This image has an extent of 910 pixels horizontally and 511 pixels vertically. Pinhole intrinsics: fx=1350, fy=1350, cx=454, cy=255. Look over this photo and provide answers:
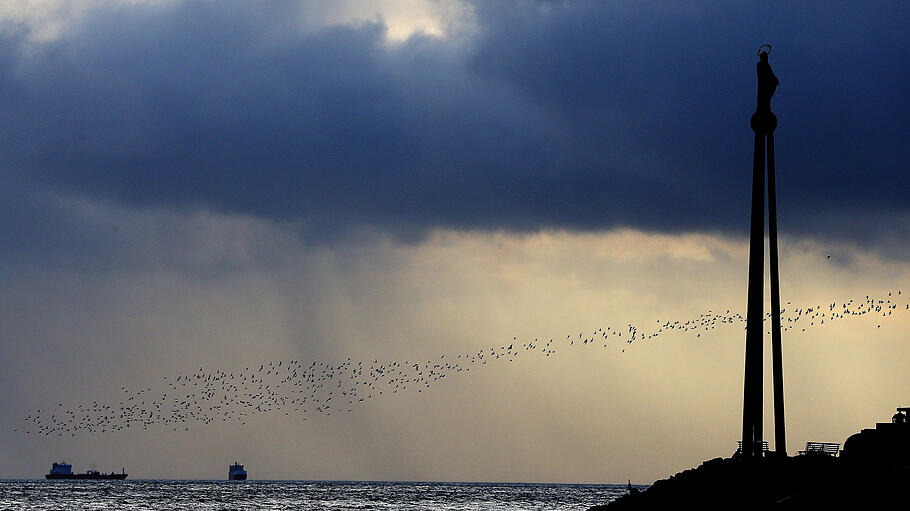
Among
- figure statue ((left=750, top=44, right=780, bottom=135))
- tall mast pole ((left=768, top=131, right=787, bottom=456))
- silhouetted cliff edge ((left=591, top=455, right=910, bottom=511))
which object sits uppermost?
figure statue ((left=750, top=44, right=780, bottom=135))

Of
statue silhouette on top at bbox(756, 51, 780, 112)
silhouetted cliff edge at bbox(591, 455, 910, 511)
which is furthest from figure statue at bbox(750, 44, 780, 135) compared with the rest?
silhouetted cliff edge at bbox(591, 455, 910, 511)

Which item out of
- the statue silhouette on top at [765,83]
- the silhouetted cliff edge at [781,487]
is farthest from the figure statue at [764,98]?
the silhouetted cliff edge at [781,487]

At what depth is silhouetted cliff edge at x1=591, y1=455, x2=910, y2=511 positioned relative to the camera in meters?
42.2

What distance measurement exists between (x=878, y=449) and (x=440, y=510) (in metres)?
96.5

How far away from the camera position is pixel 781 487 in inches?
2012

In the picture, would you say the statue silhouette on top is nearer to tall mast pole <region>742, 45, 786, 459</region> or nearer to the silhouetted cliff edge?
tall mast pole <region>742, 45, 786, 459</region>

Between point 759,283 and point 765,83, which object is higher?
point 765,83

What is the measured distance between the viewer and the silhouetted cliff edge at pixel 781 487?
1662 inches

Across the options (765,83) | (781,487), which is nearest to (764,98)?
(765,83)

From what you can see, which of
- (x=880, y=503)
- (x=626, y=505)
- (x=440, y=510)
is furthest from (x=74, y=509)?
(x=880, y=503)

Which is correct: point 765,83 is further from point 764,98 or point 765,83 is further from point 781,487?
point 781,487

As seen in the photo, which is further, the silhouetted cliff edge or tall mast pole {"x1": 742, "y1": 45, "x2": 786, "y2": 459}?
tall mast pole {"x1": 742, "y1": 45, "x2": 786, "y2": 459}

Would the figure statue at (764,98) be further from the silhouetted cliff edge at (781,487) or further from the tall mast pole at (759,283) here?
the silhouetted cliff edge at (781,487)

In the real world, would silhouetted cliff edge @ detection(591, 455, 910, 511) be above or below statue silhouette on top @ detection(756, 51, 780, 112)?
below
